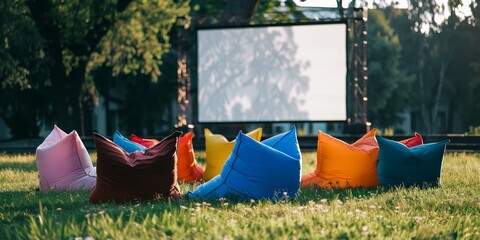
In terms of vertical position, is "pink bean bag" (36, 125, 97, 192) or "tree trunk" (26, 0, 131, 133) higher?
"tree trunk" (26, 0, 131, 133)

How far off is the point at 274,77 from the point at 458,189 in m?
14.5

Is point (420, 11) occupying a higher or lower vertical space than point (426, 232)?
higher

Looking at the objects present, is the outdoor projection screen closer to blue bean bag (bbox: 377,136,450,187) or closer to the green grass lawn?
blue bean bag (bbox: 377,136,450,187)

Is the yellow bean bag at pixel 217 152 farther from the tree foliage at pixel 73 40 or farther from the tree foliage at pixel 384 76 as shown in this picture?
the tree foliage at pixel 384 76

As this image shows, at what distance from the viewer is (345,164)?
9391 mm

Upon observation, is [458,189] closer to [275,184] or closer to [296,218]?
[275,184]

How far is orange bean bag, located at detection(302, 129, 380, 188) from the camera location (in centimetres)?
934

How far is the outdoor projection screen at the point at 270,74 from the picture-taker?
22875 mm

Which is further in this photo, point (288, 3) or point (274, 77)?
point (288, 3)

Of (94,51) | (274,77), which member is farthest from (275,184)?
(94,51)

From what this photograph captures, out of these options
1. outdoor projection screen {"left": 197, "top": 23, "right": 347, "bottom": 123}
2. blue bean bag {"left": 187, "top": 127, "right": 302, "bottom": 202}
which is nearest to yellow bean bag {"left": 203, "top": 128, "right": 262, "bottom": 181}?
blue bean bag {"left": 187, "top": 127, "right": 302, "bottom": 202}

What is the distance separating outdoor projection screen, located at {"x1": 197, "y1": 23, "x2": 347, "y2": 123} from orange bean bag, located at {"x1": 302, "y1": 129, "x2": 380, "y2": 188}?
1336 cm

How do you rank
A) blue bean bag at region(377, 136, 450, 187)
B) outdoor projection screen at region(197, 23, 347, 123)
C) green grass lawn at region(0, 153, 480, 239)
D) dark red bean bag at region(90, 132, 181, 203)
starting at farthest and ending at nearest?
outdoor projection screen at region(197, 23, 347, 123)
blue bean bag at region(377, 136, 450, 187)
dark red bean bag at region(90, 132, 181, 203)
green grass lawn at region(0, 153, 480, 239)

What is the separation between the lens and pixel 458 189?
29.7 feet
